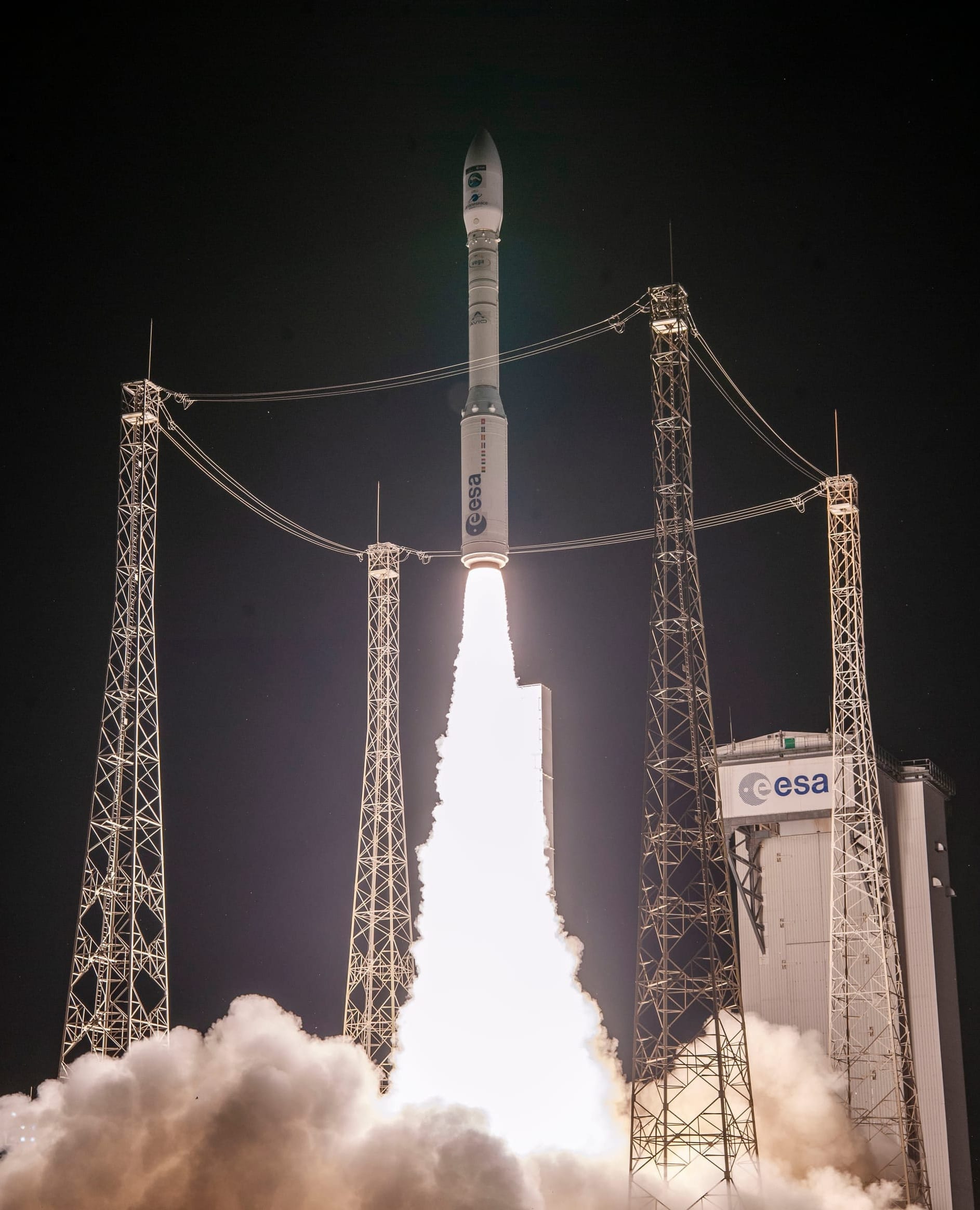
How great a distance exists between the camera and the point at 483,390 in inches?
1608

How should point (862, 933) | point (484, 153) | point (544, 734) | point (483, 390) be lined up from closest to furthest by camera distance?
1. point (483, 390)
2. point (484, 153)
3. point (862, 933)
4. point (544, 734)

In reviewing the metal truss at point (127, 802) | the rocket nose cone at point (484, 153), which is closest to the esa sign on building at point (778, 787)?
the metal truss at point (127, 802)

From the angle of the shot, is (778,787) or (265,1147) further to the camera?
(778,787)

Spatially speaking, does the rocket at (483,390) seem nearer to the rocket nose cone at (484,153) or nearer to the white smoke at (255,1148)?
the rocket nose cone at (484,153)

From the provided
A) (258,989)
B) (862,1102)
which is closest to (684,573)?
(862,1102)

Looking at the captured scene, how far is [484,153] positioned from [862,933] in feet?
80.0

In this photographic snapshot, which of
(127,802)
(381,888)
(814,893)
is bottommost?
(381,888)

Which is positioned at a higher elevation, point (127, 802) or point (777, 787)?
point (777, 787)

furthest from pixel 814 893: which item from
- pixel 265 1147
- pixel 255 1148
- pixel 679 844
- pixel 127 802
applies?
pixel 255 1148

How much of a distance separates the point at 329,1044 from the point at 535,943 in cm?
550

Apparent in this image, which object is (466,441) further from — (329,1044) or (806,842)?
(806,842)

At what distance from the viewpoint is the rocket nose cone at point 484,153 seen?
139ft

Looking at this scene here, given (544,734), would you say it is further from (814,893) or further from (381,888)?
(381,888)

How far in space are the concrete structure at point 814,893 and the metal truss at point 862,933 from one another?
194 centimetres
